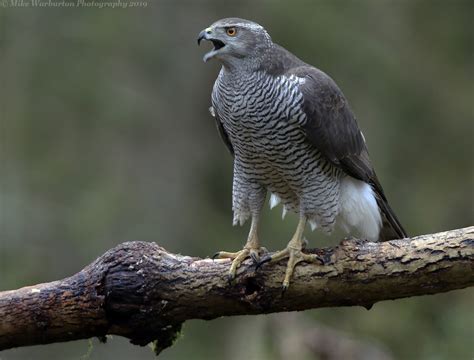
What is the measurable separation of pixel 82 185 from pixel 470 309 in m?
5.57

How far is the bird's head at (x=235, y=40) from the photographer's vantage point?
17.5 ft

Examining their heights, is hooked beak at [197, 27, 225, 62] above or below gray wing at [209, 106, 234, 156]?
above

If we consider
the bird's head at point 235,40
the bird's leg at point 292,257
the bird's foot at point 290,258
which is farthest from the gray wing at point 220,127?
the bird's foot at point 290,258

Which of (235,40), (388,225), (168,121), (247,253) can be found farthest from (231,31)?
(168,121)

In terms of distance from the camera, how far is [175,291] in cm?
471

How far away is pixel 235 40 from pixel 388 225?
5.88 ft

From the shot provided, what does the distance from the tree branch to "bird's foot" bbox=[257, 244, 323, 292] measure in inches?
1.9

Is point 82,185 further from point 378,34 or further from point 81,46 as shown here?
point 378,34

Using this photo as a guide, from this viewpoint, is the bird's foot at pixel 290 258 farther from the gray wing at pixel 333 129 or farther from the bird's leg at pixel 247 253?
the gray wing at pixel 333 129

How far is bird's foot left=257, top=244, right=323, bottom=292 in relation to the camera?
4829mm

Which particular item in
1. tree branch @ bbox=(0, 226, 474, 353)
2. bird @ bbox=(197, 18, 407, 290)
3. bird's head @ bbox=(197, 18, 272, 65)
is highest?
bird's head @ bbox=(197, 18, 272, 65)

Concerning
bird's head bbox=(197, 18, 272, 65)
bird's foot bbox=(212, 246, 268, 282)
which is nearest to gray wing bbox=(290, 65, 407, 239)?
bird's head bbox=(197, 18, 272, 65)

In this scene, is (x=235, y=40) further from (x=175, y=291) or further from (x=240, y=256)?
(x=175, y=291)

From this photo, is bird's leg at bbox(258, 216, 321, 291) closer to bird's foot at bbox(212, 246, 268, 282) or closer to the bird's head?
bird's foot at bbox(212, 246, 268, 282)
